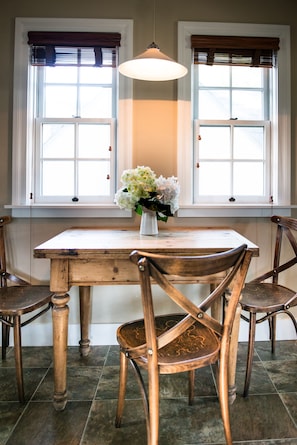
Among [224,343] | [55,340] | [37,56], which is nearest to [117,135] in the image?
[37,56]

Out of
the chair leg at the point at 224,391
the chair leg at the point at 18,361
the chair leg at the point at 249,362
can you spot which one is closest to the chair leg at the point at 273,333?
the chair leg at the point at 249,362

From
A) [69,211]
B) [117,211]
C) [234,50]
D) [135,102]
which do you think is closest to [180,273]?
[117,211]

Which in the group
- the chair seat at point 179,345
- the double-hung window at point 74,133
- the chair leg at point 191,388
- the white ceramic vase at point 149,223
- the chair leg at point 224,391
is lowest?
the chair leg at point 191,388

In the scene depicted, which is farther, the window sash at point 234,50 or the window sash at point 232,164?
the window sash at point 232,164

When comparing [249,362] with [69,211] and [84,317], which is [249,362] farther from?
[69,211]

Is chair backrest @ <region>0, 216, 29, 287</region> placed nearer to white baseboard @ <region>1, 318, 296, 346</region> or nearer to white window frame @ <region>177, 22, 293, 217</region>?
white baseboard @ <region>1, 318, 296, 346</region>

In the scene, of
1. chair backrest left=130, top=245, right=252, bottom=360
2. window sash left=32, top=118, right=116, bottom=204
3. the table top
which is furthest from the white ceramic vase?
chair backrest left=130, top=245, right=252, bottom=360

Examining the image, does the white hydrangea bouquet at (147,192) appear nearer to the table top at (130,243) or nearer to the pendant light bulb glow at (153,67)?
the table top at (130,243)

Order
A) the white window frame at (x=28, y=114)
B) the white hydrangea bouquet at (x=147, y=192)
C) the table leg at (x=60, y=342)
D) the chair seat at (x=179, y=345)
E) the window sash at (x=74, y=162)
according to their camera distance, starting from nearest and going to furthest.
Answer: the chair seat at (x=179, y=345) < the table leg at (x=60, y=342) < the white hydrangea bouquet at (x=147, y=192) < the white window frame at (x=28, y=114) < the window sash at (x=74, y=162)

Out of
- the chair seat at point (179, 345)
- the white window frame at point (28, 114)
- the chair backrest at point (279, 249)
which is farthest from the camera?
the white window frame at point (28, 114)

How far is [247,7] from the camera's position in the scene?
231 centimetres

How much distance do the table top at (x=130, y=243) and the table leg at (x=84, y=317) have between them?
0.44 m

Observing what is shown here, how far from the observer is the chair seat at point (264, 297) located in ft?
5.64

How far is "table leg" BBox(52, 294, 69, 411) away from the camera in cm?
152
